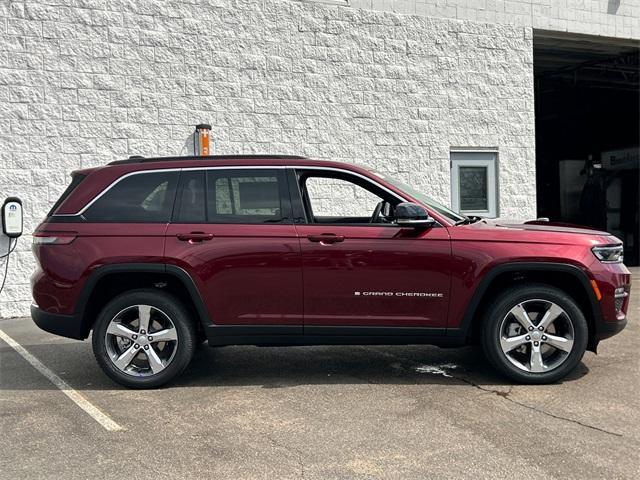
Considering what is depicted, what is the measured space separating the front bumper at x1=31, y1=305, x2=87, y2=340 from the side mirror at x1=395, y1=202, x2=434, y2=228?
2818 millimetres

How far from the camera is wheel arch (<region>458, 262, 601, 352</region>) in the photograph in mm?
4859

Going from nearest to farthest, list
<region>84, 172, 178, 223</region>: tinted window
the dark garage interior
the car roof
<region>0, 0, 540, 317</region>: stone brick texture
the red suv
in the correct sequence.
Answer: the red suv
<region>84, 172, 178, 223</region>: tinted window
the car roof
<region>0, 0, 540, 317</region>: stone brick texture
the dark garage interior

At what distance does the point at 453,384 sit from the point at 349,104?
601cm

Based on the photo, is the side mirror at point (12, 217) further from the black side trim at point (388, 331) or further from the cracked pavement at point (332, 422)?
the black side trim at point (388, 331)

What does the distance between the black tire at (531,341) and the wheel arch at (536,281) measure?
11 centimetres

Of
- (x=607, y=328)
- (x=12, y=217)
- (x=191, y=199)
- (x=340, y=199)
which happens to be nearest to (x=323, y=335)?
(x=191, y=199)

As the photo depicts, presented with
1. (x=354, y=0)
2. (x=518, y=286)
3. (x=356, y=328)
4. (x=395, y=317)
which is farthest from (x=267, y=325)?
(x=354, y=0)

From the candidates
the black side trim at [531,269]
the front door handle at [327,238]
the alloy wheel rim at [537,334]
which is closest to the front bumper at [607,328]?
the black side trim at [531,269]

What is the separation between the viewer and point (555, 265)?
487cm

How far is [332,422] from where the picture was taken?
425 centimetres

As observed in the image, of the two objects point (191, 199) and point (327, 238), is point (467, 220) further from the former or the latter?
point (191, 199)

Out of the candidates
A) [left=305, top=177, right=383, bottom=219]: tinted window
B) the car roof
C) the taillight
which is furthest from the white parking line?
[left=305, top=177, right=383, bottom=219]: tinted window

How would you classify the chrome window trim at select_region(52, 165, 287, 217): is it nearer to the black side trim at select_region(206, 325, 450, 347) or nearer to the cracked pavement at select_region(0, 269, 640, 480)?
the black side trim at select_region(206, 325, 450, 347)

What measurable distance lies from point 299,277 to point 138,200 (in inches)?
61.3
